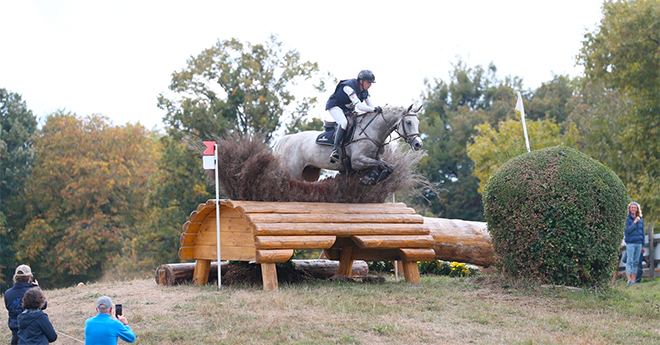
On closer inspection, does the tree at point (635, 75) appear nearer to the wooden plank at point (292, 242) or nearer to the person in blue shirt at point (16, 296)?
the wooden plank at point (292, 242)

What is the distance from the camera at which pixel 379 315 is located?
6.99 m

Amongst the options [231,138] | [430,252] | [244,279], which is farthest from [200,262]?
[430,252]

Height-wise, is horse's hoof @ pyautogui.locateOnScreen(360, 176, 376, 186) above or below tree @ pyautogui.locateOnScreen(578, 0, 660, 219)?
below

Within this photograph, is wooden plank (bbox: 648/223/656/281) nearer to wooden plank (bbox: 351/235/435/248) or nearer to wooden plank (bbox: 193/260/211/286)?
wooden plank (bbox: 351/235/435/248)

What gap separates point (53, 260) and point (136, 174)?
→ 7.76 m

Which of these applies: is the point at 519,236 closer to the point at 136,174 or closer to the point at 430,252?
the point at 430,252

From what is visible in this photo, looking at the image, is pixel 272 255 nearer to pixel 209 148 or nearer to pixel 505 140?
pixel 209 148

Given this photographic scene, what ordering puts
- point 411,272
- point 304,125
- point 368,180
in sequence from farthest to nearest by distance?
1. point 304,125
2. point 411,272
3. point 368,180

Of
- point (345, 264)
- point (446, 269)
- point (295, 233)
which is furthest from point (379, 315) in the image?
point (446, 269)

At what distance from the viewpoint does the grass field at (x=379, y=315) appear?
6125 millimetres

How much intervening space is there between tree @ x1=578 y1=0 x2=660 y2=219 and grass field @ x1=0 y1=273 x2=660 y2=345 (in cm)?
1554

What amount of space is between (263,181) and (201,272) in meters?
1.97

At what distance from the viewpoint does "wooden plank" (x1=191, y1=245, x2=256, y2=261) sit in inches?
363

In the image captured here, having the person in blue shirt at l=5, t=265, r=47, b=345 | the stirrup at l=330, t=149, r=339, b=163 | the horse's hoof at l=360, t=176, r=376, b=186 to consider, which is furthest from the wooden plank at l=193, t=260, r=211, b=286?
the person in blue shirt at l=5, t=265, r=47, b=345
